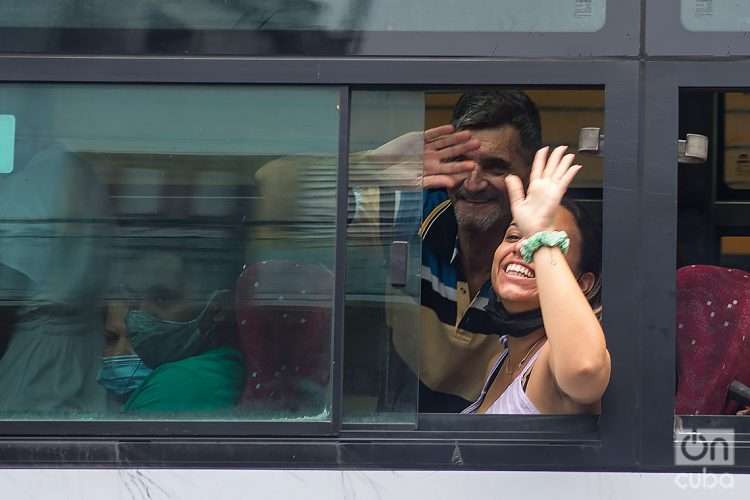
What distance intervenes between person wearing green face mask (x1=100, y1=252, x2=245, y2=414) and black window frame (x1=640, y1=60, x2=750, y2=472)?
2.84ft

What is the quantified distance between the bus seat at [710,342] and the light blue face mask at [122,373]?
1.21 meters

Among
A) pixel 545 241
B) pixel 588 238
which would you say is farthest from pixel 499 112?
pixel 545 241

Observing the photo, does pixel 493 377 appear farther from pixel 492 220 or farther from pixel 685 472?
pixel 685 472

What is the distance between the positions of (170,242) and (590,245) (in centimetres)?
97

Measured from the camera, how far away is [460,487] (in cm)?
246

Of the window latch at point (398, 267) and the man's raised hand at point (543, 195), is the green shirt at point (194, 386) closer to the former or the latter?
the window latch at point (398, 267)

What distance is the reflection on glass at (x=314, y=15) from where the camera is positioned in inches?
99.6

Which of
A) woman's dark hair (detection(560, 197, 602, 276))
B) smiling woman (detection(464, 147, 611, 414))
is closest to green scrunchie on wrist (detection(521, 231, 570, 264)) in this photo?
smiling woman (detection(464, 147, 611, 414))

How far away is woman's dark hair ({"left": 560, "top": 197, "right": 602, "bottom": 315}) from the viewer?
2.75 metres

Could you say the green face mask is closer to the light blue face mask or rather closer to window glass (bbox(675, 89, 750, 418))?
the light blue face mask

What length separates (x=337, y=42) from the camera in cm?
253

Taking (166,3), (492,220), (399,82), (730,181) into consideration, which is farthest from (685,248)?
(166,3)

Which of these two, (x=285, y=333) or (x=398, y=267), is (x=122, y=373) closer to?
(x=285, y=333)

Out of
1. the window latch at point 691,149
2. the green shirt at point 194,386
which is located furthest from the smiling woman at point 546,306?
the green shirt at point 194,386
